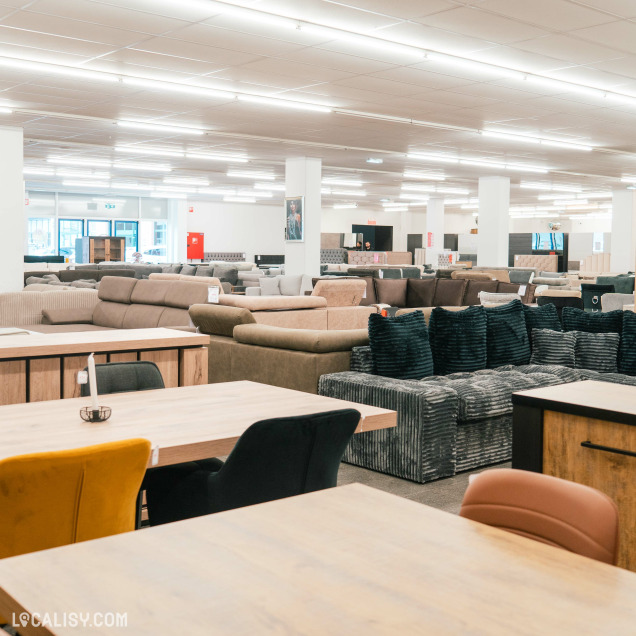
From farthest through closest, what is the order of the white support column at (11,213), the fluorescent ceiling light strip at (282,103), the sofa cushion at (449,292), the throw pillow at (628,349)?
1. the sofa cushion at (449,292)
2. the white support column at (11,213)
3. the fluorescent ceiling light strip at (282,103)
4. the throw pillow at (628,349)

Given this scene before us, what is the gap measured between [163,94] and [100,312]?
8.65ft

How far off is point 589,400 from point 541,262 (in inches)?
744

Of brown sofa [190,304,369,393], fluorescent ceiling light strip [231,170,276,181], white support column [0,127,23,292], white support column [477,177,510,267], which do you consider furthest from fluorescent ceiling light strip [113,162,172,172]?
brown sofa [190,304,369,393]

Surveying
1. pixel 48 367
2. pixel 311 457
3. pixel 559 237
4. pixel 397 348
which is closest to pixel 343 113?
pixel 397 348

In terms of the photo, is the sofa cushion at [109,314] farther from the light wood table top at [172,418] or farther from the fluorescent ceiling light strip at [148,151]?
the light wood table top at [172,418]

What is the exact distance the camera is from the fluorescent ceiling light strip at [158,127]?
36.1 feet

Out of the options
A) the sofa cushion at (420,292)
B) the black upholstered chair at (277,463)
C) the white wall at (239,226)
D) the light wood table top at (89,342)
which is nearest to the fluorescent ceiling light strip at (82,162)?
the sofa cushion at (420,292)

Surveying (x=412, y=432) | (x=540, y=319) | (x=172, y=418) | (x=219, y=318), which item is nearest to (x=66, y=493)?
(x=172, y=418)

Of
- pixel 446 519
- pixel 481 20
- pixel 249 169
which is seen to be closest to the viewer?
pixel 446 519

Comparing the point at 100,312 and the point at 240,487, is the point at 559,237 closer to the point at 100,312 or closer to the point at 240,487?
the point at 100,312

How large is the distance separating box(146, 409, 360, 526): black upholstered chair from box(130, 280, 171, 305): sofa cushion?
598 centimetres

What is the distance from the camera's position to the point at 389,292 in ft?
42.4

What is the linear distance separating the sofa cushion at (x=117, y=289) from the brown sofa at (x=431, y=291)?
483 centimetres

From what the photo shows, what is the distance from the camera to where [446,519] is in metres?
1.74
